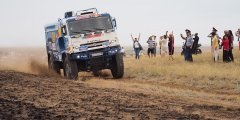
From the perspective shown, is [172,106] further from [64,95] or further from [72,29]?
[72,29]

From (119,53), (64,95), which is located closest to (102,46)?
(119,53)

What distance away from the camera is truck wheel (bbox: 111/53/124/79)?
20672 mm

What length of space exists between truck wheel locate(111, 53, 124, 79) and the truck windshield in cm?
130

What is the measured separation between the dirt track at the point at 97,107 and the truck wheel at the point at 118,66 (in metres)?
6.83

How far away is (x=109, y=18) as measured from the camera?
813 inches

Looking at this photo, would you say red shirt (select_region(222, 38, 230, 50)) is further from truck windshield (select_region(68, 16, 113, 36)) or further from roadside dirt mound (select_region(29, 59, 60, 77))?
roadside dirt mound (select_region(29, 59, 60, 77))

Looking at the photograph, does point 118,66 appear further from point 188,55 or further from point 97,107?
point 97,107

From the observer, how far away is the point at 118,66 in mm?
20750

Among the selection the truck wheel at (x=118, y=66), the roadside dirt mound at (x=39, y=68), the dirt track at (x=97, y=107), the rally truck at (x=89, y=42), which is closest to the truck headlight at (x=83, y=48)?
the rally truck at (x=89, y=42)

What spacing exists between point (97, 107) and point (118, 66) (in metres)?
10.2

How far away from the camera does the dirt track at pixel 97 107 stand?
31.0 ft

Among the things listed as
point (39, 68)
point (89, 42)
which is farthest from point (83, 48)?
point (39, 68)

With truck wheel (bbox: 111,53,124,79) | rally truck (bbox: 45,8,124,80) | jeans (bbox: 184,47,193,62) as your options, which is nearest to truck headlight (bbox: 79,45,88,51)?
rally truck (bbox: 45,8,124,80)

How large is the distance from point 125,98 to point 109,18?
8.65 metres
